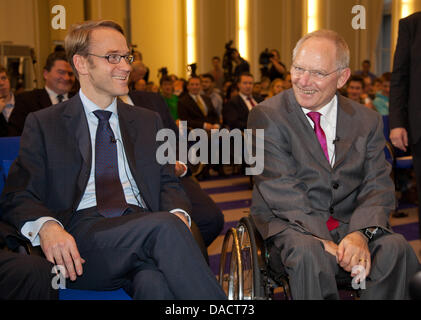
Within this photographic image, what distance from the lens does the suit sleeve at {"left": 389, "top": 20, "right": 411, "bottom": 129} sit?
9.52 feet

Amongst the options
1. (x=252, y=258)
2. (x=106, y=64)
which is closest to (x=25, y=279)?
(x=252, y=258)

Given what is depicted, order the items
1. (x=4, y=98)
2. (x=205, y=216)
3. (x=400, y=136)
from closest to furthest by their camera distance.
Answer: (x=205, y=216)
(x=400, y=136)
(x=4, y=98)

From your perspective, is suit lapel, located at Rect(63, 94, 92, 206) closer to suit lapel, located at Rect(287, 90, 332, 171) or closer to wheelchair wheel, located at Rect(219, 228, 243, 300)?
wheelchair wheel, located at Rect(219, 228, 243, 300)

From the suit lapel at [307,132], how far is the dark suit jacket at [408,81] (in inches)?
40.7

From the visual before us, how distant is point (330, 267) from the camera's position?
1778 millimetres

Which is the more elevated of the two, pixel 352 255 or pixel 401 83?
pixel 401 83

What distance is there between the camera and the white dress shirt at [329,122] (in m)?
2.11

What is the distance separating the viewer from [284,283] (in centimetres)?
187

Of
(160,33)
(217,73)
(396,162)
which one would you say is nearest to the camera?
(396,162)

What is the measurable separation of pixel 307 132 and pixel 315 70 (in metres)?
0.24

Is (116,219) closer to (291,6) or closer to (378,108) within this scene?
(378,108)

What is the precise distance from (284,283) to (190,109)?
18.0ft

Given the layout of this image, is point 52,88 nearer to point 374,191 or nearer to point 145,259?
point 145,259

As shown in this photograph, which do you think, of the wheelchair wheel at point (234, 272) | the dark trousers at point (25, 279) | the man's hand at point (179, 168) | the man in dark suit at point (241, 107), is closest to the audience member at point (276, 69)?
the man in dark suit at point (241, 107)
